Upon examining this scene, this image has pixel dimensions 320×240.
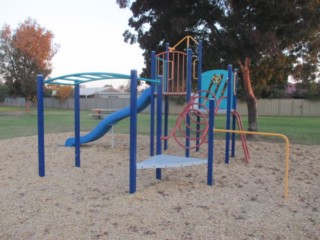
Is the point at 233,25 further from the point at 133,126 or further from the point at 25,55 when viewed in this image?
the point at 25,55

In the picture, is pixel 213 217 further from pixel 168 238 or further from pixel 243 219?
pixel 168 238

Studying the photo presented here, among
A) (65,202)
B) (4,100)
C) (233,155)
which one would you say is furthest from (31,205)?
(4,100)

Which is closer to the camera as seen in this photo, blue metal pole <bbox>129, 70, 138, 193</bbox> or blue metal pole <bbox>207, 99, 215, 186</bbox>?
blue metal pole <bbox>129, 70, 138, 193</bbox>

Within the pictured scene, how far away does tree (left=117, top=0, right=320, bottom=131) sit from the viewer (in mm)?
8234

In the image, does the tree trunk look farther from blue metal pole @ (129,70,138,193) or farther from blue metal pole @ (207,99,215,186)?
blue metal pole @ (129,70,138,193)

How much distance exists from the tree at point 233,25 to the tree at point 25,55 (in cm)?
1822

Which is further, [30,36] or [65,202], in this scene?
[30,36]

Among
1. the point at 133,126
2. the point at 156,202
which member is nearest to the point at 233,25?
the point at 133,126

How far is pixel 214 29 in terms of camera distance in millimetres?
9359

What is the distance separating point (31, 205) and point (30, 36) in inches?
992

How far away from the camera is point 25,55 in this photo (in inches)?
1045

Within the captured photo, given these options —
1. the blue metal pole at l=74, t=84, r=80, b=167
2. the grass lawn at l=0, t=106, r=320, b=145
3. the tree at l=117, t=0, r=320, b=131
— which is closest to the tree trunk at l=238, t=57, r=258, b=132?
the tree at l=117, t=0, r=320, b=131

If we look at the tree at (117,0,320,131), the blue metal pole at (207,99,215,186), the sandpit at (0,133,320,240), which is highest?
the tree at (117,0,320,131)

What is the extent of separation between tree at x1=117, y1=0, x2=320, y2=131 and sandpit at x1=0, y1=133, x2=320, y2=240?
134 inches
